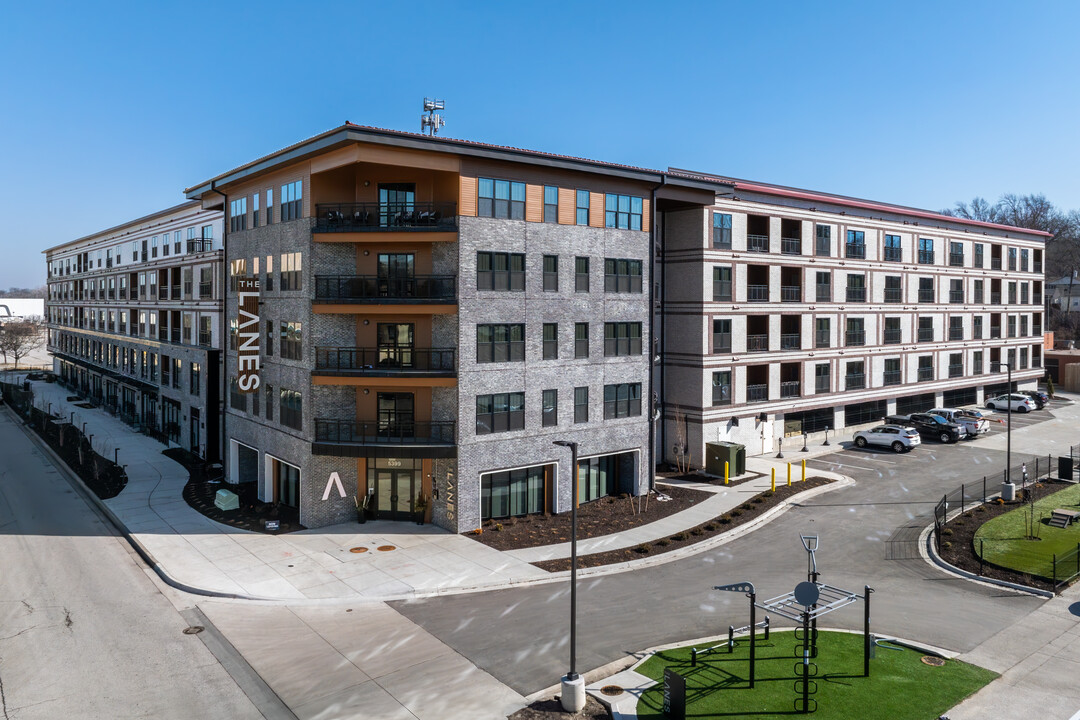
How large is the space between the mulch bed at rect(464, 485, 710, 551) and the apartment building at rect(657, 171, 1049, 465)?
25.1 ft

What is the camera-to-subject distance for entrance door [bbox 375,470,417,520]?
31.1 m

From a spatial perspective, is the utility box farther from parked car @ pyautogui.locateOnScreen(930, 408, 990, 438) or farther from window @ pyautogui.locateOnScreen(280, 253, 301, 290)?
window @ pyautogui.locateOnScreen(280, 253, 301, 290)

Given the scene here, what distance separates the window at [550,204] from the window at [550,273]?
1719 millimetres

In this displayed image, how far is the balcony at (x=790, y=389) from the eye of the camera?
45.4 m

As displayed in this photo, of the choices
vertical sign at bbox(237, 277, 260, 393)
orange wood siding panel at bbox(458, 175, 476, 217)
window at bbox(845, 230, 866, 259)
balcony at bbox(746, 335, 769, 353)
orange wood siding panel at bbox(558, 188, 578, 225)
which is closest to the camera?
orange wood siding panel at bbox(458, 175, 476, 217)

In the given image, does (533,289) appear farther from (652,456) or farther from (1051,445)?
(1051,445)

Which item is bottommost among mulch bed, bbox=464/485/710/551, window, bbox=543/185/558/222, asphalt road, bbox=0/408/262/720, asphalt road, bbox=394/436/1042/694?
asphalt road, bbox=394/436/1042/694

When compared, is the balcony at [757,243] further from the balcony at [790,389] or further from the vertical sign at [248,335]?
the vertical sign at [248,335]

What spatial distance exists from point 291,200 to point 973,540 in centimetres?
3136

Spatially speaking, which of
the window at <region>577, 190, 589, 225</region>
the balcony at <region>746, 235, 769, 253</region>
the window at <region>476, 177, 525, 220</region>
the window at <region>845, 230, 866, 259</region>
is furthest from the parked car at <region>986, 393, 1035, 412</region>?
the window at <region>476, 177, 525, 220</region>

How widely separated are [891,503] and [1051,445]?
20.5 meters

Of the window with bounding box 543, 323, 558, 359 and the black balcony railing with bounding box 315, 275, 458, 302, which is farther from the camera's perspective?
the window with bounding box 543, 323, 558, 359

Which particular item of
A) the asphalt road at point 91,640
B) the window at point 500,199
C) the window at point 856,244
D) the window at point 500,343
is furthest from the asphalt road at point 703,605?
the window at point 856,244

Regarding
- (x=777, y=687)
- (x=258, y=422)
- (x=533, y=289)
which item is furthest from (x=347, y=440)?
(x=777, y=687)
